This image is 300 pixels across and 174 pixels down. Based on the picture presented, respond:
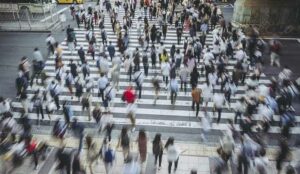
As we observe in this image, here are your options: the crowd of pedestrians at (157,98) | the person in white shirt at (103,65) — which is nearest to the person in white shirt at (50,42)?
the crowd of pedestrians at (157,98)

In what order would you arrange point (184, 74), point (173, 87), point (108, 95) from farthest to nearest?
point (184, 74), point (173, 87), point (108, 95)

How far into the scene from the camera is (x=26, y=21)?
90.1 feet

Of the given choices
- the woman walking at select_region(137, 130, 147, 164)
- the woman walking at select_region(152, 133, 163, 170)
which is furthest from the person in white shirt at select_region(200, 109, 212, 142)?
the woman walking at select_region(137, 130, 147, 164)

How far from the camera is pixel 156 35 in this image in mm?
22188

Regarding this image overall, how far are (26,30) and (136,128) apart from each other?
16.2m

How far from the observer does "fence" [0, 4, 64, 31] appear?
26688 mm

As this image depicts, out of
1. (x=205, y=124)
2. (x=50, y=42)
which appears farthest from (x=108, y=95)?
(x=50, y=42)

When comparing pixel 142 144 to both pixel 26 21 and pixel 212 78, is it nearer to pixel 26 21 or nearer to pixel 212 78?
pixel 212 78

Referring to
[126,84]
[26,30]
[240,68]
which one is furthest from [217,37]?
[26,30]

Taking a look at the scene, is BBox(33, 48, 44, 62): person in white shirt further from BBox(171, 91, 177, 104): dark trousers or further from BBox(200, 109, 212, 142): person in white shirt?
BBox(200, 109, 212, 142): person in white shirt

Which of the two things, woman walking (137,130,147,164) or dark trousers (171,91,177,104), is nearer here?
woman walking (137,130,147,164)

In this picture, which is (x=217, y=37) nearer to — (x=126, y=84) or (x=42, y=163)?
(x=126, y=84)

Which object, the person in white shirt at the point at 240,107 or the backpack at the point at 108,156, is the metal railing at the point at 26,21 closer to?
the person in white shirt at the point at 240,107

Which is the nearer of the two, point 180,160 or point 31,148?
point 31,148
